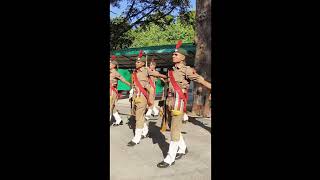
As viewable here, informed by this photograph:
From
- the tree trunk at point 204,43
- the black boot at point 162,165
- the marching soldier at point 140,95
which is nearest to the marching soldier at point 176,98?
the black boot at point 162,165

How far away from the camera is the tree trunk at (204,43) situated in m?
11.8

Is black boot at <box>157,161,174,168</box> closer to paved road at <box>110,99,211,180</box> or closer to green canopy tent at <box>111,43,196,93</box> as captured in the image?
paved road at <box>110,99,211,180</box>

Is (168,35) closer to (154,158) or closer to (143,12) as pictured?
(143,12)

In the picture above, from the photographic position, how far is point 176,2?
713 inches

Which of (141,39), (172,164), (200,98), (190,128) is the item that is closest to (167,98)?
(172,164)

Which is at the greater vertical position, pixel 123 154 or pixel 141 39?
pixel 141 39

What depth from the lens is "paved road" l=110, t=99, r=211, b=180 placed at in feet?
16.6

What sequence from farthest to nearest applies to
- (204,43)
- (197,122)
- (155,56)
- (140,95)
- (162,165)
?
1. (155,56)
2. (204,43)
3. (197,122)
4. (140,95)
5. (162,165)

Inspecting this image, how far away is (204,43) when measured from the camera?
40.4ft

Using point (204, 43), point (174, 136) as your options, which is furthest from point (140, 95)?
point (204, 43)

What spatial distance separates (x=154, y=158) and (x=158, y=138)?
193 centimetres
